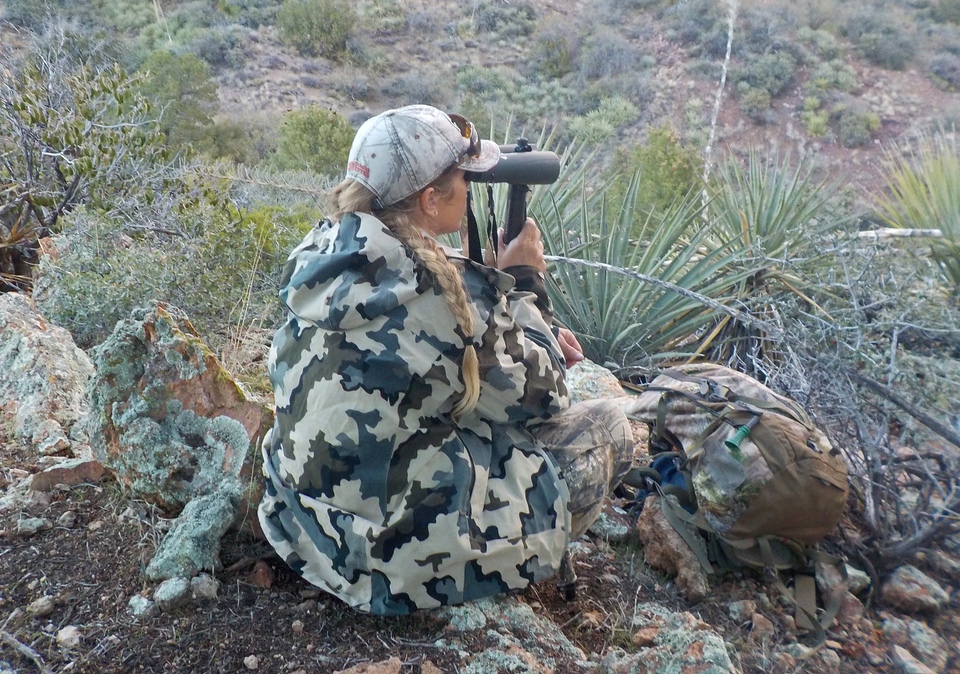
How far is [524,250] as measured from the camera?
212 centimetres

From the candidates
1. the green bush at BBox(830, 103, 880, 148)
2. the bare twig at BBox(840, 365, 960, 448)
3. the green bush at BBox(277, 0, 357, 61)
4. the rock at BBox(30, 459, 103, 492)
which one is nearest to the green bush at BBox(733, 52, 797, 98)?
the green bush at BBox(830, 103, 880, 148)

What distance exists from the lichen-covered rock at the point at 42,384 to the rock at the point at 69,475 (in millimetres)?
147

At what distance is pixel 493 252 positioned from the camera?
7.31 feet

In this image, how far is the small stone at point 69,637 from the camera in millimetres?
1709

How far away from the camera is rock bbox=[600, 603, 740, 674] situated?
1.69 metres

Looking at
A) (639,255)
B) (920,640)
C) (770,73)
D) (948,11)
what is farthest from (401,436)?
(948,11)

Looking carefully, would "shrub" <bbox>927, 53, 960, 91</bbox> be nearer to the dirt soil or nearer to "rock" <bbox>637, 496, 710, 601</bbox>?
the dirt soil

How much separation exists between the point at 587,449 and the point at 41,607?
1.41 m

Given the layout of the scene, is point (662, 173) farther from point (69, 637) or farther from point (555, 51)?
point (555, 51)

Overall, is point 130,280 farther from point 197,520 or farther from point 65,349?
point 197,520

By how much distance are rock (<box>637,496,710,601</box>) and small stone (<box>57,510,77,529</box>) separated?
1689 mm

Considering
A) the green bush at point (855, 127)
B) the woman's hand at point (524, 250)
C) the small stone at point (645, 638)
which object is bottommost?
the green bush at point (855, 127)

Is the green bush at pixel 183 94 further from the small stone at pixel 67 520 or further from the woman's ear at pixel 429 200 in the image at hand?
the woman's ear at pixel 429 200

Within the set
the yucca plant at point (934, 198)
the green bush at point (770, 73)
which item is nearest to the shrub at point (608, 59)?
the green bush at point (770, 73)
